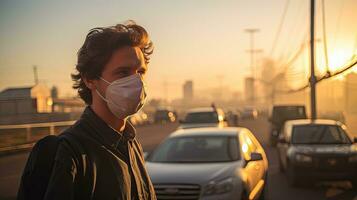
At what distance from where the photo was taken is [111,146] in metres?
2.55

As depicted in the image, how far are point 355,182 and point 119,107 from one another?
384 inches

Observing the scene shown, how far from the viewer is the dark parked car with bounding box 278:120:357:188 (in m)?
11.2

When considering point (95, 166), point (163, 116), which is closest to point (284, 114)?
point (95, 166)

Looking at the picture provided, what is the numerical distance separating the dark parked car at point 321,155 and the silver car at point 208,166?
2.26 meters

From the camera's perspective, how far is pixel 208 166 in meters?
7.95

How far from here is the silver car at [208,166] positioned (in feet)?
23.9

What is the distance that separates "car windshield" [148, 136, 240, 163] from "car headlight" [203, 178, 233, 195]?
95cm

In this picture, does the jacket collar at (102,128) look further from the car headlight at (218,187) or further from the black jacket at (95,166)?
the car headlight at (218,187)

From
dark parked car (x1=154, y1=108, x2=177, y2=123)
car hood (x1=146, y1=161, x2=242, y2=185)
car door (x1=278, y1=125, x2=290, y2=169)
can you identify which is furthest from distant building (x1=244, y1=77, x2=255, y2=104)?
car hood (x1=146, y1=161, x2=242, y2=185)

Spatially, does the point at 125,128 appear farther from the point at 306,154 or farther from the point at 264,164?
the point at 306,154

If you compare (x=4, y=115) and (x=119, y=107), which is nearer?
(x=119, y=107)

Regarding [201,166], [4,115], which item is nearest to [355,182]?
[201,166]

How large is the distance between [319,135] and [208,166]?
5.62 metres

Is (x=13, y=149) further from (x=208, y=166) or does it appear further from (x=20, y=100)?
(x=208, y=166)
